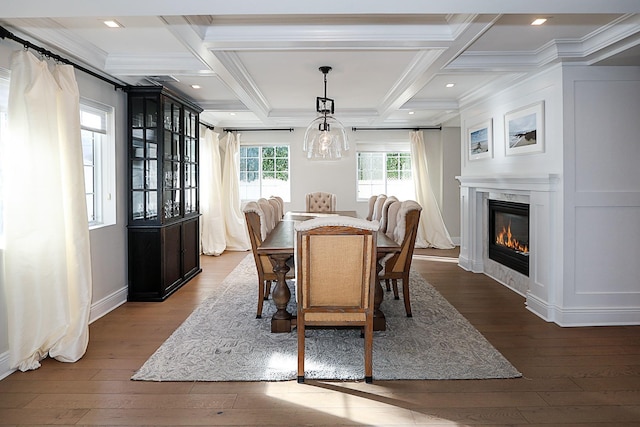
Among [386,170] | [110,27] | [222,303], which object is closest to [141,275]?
[222,303]

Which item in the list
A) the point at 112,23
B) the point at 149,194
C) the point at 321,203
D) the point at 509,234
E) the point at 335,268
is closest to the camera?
the point at 335,268

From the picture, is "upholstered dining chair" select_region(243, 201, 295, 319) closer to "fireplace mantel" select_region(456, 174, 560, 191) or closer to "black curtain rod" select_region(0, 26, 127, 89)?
"black curtain rod" select_region(0, 26, 127, 89)

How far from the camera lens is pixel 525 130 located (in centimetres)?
446

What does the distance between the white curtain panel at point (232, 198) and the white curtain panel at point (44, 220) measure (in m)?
4.85

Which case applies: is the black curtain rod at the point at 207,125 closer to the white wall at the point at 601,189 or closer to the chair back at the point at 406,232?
the chair back at the point at 406,232

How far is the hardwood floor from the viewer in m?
2.30

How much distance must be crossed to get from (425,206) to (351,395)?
611cm

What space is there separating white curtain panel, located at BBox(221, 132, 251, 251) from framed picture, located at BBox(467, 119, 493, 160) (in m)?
4.17

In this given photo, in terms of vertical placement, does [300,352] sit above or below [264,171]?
below

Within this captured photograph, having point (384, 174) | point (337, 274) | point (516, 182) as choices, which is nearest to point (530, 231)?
point (516, 182)

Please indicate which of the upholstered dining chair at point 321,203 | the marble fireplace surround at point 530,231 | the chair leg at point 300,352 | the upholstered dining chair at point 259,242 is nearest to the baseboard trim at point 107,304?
the upholstered dining chair at point 259,242

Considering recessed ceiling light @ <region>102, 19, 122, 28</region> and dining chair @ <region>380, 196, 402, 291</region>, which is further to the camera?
dining chair @ <region>380, 196, 402, 291</region>

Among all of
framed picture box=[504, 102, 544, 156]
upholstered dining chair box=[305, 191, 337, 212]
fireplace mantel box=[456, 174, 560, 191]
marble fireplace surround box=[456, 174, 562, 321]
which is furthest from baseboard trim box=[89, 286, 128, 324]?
framed picture box=[504, 102, 544, 156]

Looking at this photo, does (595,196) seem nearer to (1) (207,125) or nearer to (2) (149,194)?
(2) (149,194)
